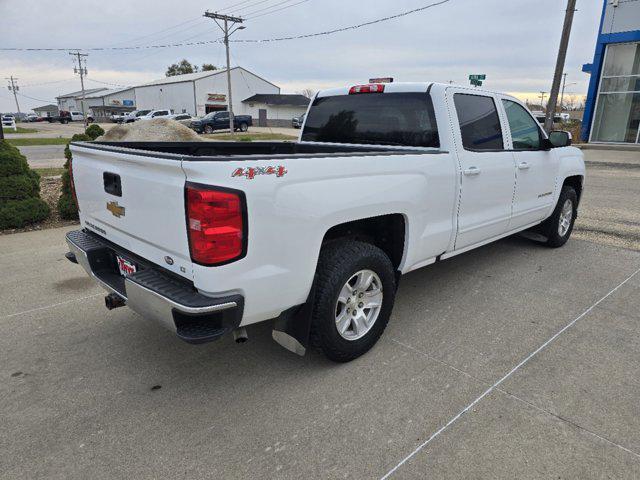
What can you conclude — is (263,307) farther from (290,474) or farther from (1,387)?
(1,387)

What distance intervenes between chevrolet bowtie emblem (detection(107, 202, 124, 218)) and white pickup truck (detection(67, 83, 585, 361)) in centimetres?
1

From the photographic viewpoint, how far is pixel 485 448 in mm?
2408

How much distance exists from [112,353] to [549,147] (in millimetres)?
4747

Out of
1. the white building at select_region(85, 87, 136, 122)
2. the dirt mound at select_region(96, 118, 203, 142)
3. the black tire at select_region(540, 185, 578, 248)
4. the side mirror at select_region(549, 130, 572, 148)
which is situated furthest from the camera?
the white building at select_region(85, 87, 136, 122)

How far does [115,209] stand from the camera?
2.94m

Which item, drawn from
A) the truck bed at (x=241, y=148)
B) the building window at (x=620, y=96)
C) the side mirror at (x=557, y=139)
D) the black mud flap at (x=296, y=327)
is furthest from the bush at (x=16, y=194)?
the building window at (x=620, y=96)

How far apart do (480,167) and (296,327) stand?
7.27 feet

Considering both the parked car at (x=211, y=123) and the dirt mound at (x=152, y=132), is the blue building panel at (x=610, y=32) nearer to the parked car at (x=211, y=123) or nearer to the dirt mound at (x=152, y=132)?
the dirt mound at (x=152, y=132)

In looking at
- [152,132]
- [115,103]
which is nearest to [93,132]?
[152,132]

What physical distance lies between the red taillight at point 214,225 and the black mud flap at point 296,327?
2.11ft

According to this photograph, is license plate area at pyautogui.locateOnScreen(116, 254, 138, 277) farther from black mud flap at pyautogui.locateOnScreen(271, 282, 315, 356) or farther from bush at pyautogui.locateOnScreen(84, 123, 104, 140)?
bush at pyautogui.locateOnScreen(84, 123, 104, 140)

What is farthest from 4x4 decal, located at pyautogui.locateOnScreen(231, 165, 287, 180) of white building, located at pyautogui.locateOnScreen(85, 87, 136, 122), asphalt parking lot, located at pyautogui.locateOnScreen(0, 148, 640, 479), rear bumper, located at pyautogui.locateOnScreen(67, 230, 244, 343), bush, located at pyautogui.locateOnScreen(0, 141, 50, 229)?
white building, located at pyautogui.locateOnScreen(85, 87, 136, 122)

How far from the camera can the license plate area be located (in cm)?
290

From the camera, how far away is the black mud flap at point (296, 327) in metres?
2.82
